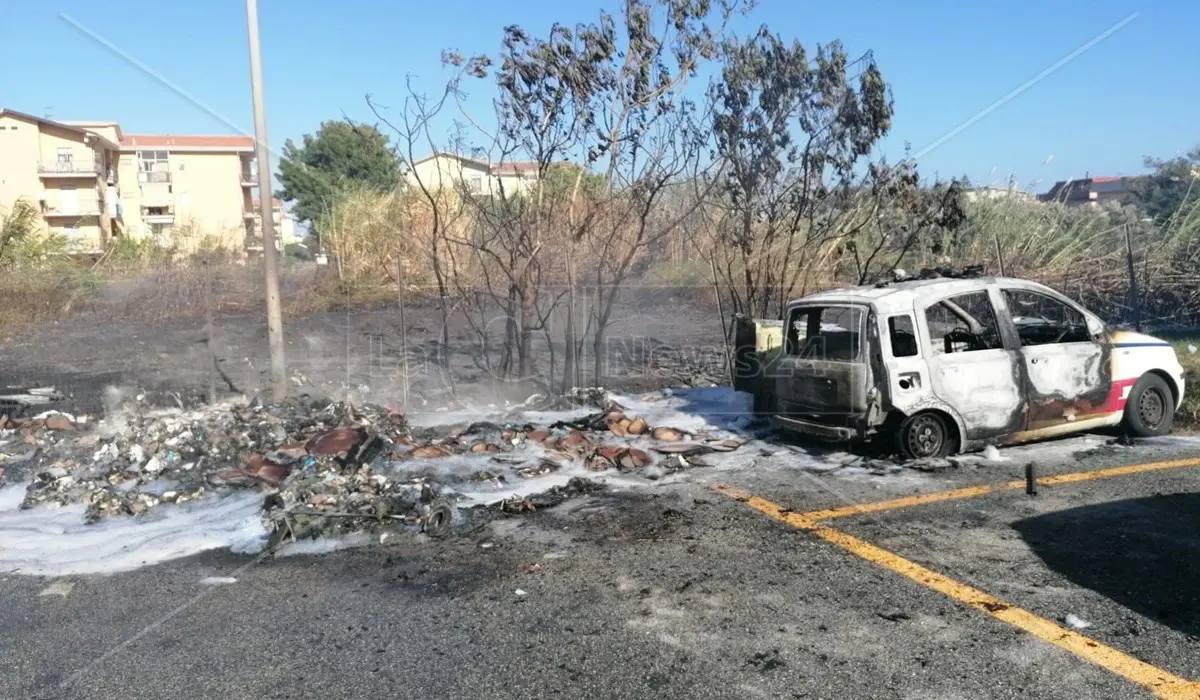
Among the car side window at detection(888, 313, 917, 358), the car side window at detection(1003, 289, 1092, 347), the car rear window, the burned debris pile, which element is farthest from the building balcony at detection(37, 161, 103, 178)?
the car side window at detection(1003, 289, 1092, 347)

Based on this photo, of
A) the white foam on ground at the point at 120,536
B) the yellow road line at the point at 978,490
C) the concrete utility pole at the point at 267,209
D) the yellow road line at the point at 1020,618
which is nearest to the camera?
the yellow road line at the point at 1020,618

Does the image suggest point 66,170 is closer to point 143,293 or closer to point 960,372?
point 143,293

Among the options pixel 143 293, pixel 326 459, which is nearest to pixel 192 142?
pixel 143 293

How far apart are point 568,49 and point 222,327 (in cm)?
1085

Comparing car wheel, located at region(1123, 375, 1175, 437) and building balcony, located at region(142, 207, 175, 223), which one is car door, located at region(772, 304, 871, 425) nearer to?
car wheel, located at region(1123, 375, 1175, 437)

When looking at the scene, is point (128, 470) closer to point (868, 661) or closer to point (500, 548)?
point (500, 548)

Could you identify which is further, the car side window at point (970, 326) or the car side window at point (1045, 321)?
the car side window at point (1045, 321)

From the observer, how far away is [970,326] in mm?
7344

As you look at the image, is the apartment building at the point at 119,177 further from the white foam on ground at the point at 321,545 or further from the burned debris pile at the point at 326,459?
the white foam on ground at the point at 321,545

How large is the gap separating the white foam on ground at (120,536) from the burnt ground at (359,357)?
3.71m

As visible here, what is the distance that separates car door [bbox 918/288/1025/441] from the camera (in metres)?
6.96

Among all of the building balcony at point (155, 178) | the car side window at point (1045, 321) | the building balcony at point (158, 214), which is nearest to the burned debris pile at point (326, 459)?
the car side window at point (1045, 321)

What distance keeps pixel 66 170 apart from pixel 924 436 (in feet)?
178

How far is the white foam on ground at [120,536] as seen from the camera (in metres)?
5.35
